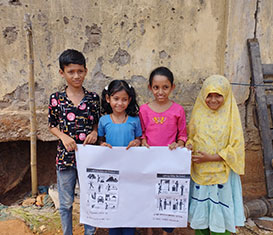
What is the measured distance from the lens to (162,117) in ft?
5.92

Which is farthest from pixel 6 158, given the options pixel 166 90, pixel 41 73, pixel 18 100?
pixel 166 90

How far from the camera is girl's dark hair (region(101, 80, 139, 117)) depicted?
171cm

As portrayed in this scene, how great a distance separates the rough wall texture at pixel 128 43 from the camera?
2.75 meters

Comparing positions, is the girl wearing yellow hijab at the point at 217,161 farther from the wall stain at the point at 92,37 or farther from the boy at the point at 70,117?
the wall stain at the point at 92,37

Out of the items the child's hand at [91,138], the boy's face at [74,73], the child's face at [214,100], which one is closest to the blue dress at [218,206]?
the child's face at [214,100]

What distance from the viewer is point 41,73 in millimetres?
2836

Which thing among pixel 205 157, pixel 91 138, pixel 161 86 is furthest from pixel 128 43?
pixel 205 157

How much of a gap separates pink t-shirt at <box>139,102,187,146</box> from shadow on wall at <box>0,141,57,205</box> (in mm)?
2012

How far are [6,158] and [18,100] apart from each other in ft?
3.23

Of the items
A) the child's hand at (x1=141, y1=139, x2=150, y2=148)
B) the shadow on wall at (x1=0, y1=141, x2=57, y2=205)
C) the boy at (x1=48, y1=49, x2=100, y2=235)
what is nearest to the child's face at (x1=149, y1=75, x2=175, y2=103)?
the child's hand at (x1=141, y1=139, x2=150, y2=148)

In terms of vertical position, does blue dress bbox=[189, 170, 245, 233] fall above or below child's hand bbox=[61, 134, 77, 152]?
below

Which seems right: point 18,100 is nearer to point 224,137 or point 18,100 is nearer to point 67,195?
point 67,195

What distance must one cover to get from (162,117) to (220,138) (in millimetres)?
489

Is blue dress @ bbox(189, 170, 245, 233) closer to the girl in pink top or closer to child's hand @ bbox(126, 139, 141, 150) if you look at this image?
the girl in pink top
